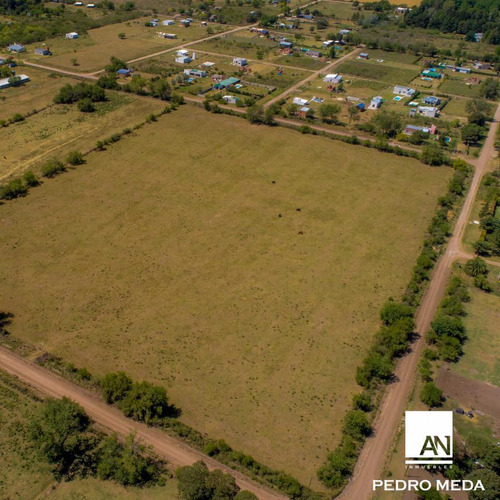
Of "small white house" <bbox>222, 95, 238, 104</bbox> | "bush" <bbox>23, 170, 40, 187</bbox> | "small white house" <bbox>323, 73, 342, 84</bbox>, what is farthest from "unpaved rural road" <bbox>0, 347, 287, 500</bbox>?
"small white house" <bbox>323, 73, 342, 84</bbox>

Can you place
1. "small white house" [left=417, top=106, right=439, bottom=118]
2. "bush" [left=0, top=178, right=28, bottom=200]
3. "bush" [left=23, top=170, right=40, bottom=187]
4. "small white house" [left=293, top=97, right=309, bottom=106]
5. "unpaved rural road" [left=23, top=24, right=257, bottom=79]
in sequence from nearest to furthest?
"bush" [left=0, top=178, right=28, bottom=200] → "bush" [left=23, top=170, right=40, bottom=187] → "small white house" [left=417, top=106, right=439, bottom=118] → "small white house" [left=293, top=97, right=309, bottom=106] → "unpaved rural road" [left=23, top=24, right=257, bottom=79]

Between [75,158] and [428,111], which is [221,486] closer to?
[75,158]

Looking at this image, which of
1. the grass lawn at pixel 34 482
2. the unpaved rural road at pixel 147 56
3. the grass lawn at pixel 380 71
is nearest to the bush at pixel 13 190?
the grass lawn at pixel 34 482

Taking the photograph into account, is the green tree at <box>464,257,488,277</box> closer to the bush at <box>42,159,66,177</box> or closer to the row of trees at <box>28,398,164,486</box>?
the row of trees at <box>28,398,164,486</box>

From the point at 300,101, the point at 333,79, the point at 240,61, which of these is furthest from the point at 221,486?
the point at 240,61

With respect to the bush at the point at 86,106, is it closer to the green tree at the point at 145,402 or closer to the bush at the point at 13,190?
the bush at the point at 13,190

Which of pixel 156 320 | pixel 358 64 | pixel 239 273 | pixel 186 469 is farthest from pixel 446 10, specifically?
pixel 186 469
